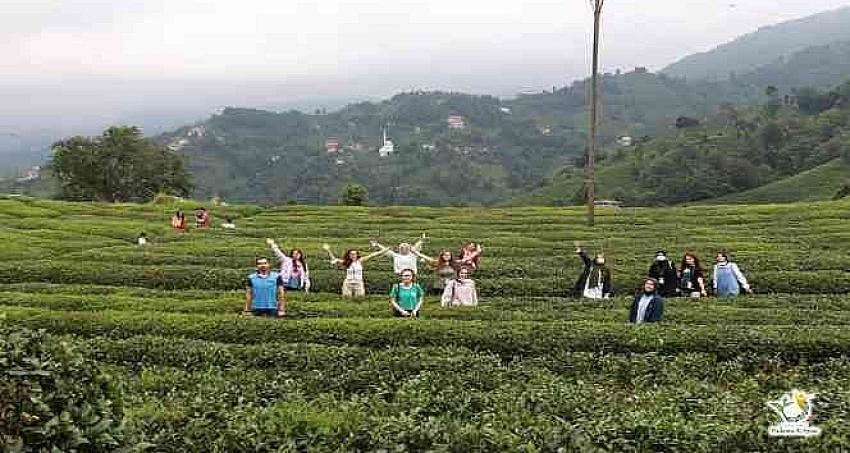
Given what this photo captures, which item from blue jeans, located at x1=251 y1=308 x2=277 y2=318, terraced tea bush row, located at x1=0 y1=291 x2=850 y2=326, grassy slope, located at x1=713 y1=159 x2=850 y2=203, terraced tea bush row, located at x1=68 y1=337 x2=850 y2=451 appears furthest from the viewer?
grassy slope, located at x1=713 y1=159 x2=850 y2=203

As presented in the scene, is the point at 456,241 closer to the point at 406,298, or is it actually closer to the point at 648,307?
the point at 406,298

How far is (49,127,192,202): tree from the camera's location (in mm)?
81812

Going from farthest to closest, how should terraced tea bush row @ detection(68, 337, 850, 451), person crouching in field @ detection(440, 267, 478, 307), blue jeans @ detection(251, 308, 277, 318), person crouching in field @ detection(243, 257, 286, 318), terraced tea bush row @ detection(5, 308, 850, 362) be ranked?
1. person crouching in field @ detection(440, 267, 478, 307)
2. blue jeans @ detection(251, 308, 277, 318)
3. person crouching in field @ detection(243, 257, 286, 318)
4. terraced tea bush row @ detection(5, 308, 850, 362)
5. terraced tea bush row @ detection(68, 337, 850, 451)

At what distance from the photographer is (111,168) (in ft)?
273

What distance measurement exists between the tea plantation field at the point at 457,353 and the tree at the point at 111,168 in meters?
55.9

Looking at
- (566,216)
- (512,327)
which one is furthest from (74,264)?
(566,216)

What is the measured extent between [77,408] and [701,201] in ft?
382

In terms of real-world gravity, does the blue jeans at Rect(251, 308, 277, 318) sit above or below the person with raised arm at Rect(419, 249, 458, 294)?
below

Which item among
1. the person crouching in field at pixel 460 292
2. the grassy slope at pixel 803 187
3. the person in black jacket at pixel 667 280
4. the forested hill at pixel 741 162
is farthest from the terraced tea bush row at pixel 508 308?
the grassy slope at pixel 803 187

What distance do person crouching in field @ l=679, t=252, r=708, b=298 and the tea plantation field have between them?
5.16 feet

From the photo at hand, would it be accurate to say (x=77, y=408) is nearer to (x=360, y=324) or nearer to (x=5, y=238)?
(x=360, y=324)

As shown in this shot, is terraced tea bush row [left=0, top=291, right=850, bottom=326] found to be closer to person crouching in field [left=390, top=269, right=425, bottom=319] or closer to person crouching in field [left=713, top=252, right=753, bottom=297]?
person crouching in field [left=390, top=269, right=425, bottom=319]

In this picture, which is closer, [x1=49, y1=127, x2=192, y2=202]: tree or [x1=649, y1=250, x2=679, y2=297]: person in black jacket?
[x1=649, y1=250, x2=679, y2=297]: person in black jacket

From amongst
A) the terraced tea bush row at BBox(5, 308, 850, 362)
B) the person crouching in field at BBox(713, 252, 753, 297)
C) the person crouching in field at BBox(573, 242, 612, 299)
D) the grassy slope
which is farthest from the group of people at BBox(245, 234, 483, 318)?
the grassy slope
